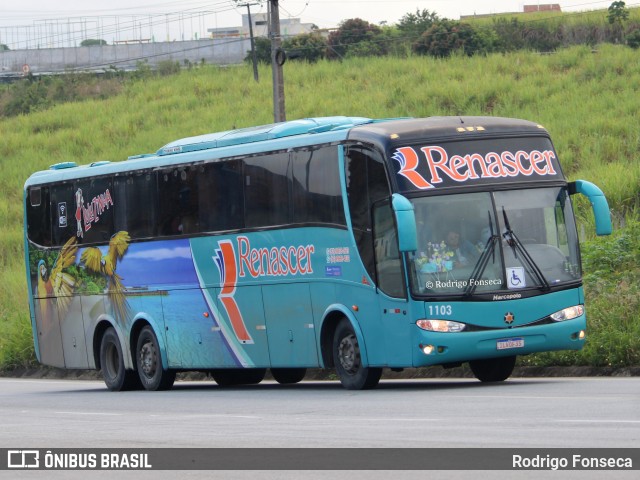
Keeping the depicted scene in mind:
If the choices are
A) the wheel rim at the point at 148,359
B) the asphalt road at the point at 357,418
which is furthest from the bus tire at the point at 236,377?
the asphalt road at the point at 357,418

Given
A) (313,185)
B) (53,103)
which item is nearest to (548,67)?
(53,103)

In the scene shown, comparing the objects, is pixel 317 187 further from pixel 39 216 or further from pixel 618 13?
pixel 618 13

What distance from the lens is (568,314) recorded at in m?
17.6

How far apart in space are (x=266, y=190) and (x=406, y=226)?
392 cm

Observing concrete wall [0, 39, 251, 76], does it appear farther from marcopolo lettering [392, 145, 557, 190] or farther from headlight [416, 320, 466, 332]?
headlight [416, 320, 466, 332]

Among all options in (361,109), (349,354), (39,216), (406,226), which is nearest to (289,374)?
(349,354)

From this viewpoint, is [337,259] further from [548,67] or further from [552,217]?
[548,67]

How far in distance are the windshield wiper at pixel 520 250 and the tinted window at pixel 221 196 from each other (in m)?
4.70

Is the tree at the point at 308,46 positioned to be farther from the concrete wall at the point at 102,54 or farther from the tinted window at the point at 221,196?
the tinted window at the point at 221,196

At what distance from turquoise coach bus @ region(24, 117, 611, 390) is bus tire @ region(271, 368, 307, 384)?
0.03 m

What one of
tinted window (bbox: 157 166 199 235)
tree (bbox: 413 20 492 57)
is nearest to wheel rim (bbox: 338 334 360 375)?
tinted window (bbox: 157 166 199 235)

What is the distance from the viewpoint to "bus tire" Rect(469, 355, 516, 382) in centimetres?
1888

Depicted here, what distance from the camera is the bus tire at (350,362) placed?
18016 millimetres

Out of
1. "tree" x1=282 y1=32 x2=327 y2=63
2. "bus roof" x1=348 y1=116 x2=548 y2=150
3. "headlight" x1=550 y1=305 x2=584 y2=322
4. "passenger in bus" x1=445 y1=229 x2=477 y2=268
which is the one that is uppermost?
"bus roof" x1=348 y1=116 x2=548 y2=150
